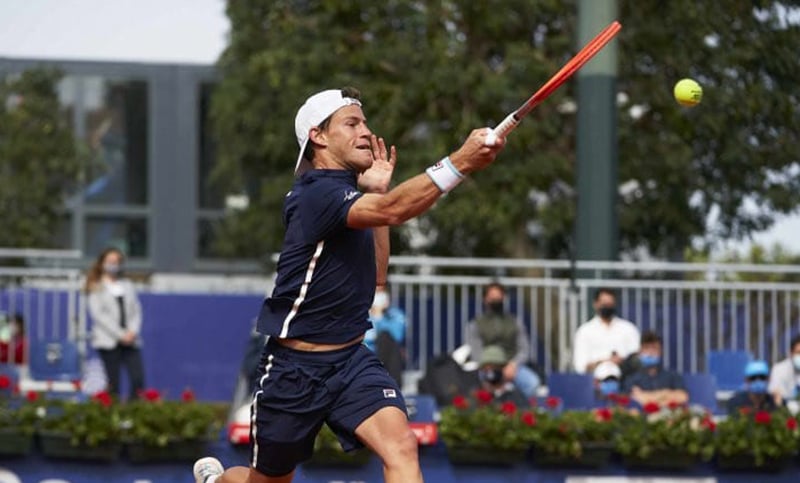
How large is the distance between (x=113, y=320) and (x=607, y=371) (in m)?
4.28

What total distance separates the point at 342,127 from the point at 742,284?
29.9 feet

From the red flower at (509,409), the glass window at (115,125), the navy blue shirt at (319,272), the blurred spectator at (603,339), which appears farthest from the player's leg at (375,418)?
the glass window at (115,125)

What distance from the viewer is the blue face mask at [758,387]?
14539 millimetres

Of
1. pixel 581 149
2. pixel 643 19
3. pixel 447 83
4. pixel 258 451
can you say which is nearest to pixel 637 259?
pixel 447 83

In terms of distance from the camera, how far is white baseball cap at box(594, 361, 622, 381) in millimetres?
15133

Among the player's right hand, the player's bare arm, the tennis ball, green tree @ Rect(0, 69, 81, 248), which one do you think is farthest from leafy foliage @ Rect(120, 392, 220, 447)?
green tree @ Rect(0, 69, 81, 248)

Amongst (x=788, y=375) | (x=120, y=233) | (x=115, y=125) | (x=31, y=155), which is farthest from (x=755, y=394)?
(x=120, y=233)

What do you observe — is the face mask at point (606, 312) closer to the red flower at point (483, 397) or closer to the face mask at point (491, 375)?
the face mask at point (491, 375)

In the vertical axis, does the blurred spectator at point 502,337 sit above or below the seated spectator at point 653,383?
above

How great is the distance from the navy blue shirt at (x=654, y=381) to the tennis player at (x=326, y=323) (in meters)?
5.89

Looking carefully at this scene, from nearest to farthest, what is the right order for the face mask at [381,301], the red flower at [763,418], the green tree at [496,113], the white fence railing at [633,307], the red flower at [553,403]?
the red flower at [763,418] → the red flower at [553,403] → the face mask at [381,301] → the white fence railing at [633,307] → the green tree at [496,113]

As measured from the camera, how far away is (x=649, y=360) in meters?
15.3

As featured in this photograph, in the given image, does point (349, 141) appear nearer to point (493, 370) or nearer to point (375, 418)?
point (375, 418)

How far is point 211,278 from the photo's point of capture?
3119 centimetres
